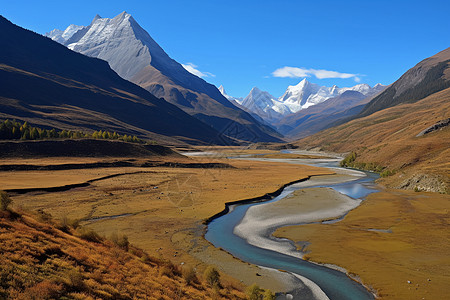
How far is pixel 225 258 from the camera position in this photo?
29.2 m

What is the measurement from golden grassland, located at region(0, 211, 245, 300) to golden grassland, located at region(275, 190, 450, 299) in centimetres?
1245

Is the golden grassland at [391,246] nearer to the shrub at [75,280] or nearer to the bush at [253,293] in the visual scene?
the bush at [253,293]

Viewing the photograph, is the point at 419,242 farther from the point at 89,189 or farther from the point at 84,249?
the point at 89,189

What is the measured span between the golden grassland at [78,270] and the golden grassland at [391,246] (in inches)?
490

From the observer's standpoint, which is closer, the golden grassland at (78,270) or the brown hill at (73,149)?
the golden grassland at (78,270)

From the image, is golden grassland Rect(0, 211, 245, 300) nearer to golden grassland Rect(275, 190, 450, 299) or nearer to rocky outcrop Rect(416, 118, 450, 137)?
golden grassland Rect(275, 190, 450, 299)

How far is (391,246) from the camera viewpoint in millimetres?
30547

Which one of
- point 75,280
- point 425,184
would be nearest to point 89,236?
point 75,280

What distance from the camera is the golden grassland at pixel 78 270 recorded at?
14.7m

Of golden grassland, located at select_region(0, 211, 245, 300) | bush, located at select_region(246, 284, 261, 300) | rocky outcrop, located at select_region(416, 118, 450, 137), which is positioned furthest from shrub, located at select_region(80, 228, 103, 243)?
rocky outcrop, located at select_region(416, 118, 450, 137)

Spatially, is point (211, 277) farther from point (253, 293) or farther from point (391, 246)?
point (391, 246)

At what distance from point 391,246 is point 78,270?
30139 mm

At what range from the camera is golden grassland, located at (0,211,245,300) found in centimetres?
1474

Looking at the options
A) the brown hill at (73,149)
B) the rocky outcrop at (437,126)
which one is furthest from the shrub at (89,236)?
the rocky outcrop at (437,126)
